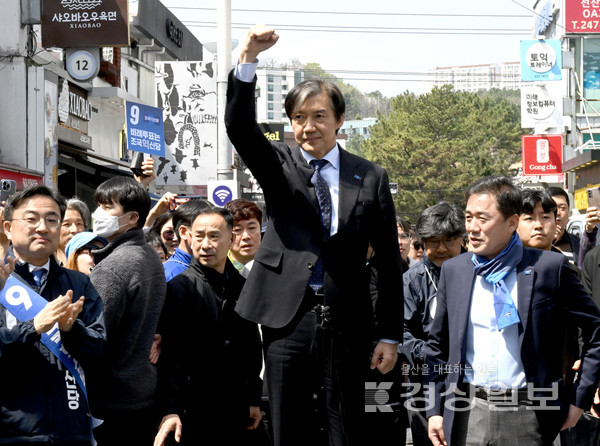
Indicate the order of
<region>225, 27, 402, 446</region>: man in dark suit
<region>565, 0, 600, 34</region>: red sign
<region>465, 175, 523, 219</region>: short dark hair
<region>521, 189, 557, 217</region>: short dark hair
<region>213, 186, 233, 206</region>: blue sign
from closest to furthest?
<region>225, 27, 402, 446</region>: man in dark suit
<region>465, 175, 523, 219</region>: short dark hair
<region>521, 189, 557, 217</region>: short dark hair
<region>213, 186, 233, 206</region>: blue sign
<region>565, 0, 600, 34</region>: red sign

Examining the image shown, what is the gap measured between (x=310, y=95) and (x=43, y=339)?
171cm

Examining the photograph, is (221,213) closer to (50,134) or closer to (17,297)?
(17,297)

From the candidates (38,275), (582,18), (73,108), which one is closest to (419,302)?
(38,275)

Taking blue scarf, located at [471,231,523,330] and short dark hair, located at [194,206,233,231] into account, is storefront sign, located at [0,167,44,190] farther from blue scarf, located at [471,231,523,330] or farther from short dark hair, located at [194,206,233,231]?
blue scarf, located at [471,231,523,330]

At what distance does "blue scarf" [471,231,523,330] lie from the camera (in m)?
4.17

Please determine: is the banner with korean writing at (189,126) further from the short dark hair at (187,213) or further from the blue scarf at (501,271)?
the blue scarf at (501,271)

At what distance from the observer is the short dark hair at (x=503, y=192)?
14.2 ft

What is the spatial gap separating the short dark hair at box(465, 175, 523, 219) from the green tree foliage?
5628 cm

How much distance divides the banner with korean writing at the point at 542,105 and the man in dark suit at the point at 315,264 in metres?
29.8

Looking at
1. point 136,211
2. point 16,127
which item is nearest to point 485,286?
point 136,211

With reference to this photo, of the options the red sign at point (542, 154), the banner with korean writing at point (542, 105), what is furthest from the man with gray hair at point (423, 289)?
the red sign at point (542, 154)

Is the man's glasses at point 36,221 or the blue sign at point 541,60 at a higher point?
the blue sign at point 541,60

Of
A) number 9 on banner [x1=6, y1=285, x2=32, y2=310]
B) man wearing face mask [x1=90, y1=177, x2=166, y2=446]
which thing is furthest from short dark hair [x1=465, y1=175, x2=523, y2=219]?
number 9 on banner [x1=6, y1=285, x2=32, y2=310]

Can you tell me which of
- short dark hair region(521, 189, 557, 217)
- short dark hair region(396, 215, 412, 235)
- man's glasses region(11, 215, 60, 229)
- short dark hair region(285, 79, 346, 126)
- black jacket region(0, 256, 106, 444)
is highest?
short dark hair region(285, 79, 346, 126)
